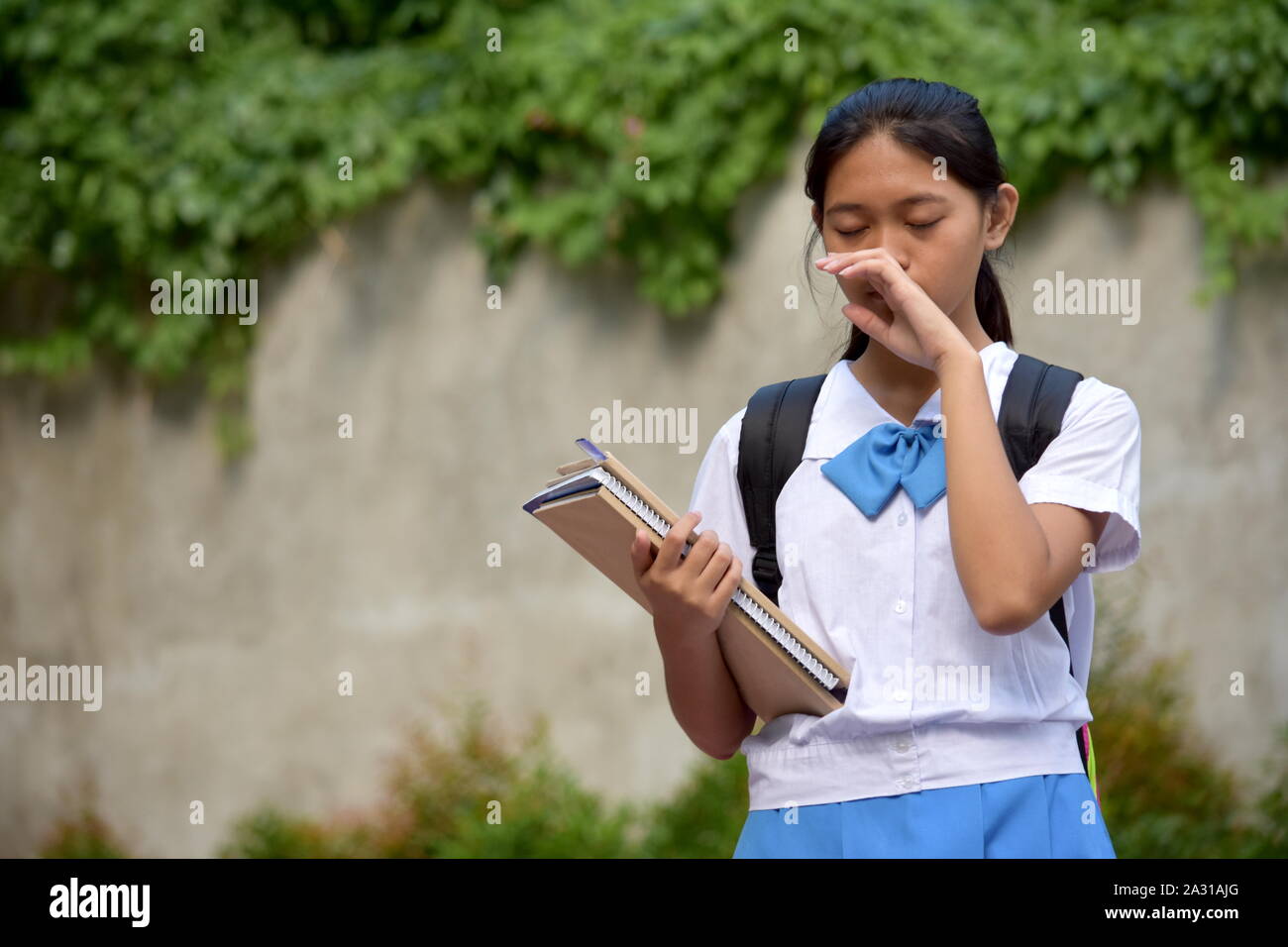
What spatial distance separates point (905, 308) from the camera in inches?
63.1

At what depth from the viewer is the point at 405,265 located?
18.1ft

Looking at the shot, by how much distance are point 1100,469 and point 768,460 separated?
0.38 meters

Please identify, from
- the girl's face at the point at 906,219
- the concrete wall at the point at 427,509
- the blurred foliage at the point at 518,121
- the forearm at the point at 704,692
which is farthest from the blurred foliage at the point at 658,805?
the girl's face at the point at 906,219

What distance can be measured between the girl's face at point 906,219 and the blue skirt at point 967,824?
A: 0.55 meters

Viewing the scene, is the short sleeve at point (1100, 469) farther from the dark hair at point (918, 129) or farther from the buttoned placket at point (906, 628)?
the dark hair at point (918, 129)

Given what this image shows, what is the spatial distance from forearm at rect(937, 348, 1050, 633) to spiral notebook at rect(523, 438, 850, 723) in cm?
19

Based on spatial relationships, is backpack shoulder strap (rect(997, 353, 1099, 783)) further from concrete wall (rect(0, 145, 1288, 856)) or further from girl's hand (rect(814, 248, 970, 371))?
concrete wall (rect(0, 145, 1288, 856))

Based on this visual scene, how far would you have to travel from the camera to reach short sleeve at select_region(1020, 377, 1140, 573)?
1.60 meters

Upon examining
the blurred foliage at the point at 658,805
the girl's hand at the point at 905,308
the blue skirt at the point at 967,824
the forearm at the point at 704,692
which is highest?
the girl's hand at the point at 905,308

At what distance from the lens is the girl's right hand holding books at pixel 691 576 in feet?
5.27

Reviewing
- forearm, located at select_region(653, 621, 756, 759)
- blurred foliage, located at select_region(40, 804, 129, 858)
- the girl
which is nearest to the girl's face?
the girl
